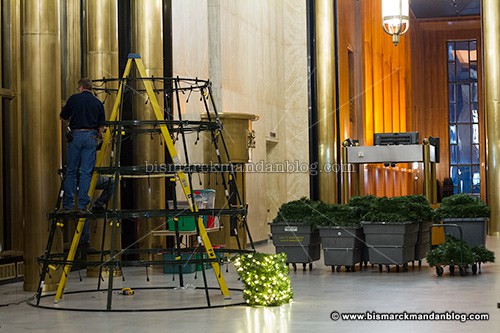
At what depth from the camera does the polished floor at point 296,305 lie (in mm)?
9125

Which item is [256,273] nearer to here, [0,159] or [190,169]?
[190,169]

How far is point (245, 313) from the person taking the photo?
33.1 ft

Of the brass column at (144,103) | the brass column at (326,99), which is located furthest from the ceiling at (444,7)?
the brass column at (144,103)

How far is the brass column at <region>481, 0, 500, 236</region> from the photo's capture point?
25.6 meters

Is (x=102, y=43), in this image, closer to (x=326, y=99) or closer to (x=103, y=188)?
(x=103, y=188)

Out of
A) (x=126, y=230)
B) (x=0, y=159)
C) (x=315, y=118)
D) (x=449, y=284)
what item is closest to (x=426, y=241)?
(x=449, y=284)

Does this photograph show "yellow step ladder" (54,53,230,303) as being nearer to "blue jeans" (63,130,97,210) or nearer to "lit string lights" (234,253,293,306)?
"blue jeans" (63,130,97,210)

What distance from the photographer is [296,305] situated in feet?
35.4

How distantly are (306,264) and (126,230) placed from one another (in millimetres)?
3674

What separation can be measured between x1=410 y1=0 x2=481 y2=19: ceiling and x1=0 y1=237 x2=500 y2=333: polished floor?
33415 mm

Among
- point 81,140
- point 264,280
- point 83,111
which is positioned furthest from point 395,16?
point 264,280

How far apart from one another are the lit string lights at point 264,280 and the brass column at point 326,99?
1552cm

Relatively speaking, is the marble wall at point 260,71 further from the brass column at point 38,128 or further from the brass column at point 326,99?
the brass column at point 38,128

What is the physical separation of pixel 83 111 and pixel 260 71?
487 inches
